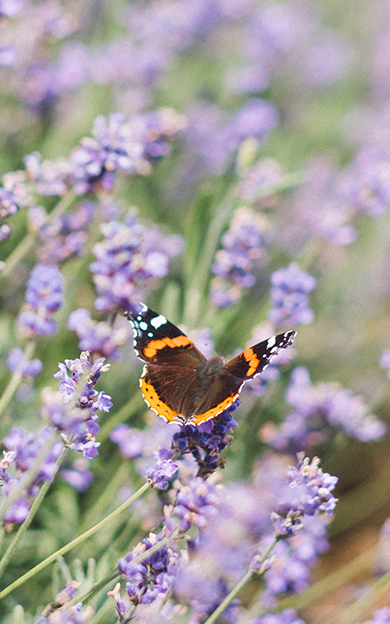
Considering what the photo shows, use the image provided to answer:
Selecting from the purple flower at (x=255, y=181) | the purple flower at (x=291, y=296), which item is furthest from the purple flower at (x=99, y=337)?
the purple flower at (x=255, y=181)

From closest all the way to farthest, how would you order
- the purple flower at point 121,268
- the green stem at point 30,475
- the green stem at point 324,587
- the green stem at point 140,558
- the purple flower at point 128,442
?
1. the green stem at point 30,475
2. the green stem at point 140,558
3. the purple flower at point 121,268
4. the purple flower at point 128,442
5. the green stem at point 324,587

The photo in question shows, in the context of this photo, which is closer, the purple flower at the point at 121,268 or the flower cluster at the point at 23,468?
the flower cluster at the point at 23,468

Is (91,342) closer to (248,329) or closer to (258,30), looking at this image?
(248,329)

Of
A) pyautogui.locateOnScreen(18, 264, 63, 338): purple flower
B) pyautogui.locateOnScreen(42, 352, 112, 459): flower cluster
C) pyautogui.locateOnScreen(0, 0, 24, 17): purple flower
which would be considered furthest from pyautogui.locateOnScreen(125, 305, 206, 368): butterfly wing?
pyautogui.locateOnScreen(0, 0, 24, 17): purple flower

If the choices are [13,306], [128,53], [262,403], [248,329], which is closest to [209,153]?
[128,53]

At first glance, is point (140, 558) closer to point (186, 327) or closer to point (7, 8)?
point (186, 327)

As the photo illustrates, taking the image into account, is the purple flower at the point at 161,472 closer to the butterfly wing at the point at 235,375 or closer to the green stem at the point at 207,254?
the butterfly wing at the point at 235,375
